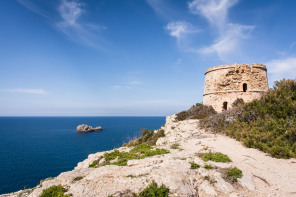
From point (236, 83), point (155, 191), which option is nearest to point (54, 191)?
point (155, 191)

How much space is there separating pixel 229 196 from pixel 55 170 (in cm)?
3139

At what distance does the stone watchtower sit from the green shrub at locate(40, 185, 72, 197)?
20.2 m

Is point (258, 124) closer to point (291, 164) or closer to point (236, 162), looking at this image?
point (291, 164)

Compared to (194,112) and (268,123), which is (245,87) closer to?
(194,112)

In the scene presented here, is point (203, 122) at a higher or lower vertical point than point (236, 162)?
higher

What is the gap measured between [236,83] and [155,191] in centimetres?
2020

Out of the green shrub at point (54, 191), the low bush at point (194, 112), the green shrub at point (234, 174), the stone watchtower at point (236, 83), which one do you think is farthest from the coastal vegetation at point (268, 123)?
the green shrub at point (54, 191)

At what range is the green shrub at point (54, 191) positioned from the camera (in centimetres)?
480

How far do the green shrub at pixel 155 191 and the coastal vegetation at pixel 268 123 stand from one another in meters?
7.02

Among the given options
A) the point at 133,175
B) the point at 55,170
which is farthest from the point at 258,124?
the point at 55,170

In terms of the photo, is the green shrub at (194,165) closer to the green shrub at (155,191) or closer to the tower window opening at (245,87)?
the green shrub at (155,191)

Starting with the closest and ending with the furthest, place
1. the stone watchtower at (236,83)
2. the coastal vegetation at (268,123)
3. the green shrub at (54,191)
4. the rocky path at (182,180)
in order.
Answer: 1. the green shrub at (54,191)
2. the rocky path at (182,180)
3. the coastal vegetation at (268,123)
4. the stone watchtower at (236,83)

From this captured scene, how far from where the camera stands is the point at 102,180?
5398 millimetres

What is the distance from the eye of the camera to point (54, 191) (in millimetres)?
4977
